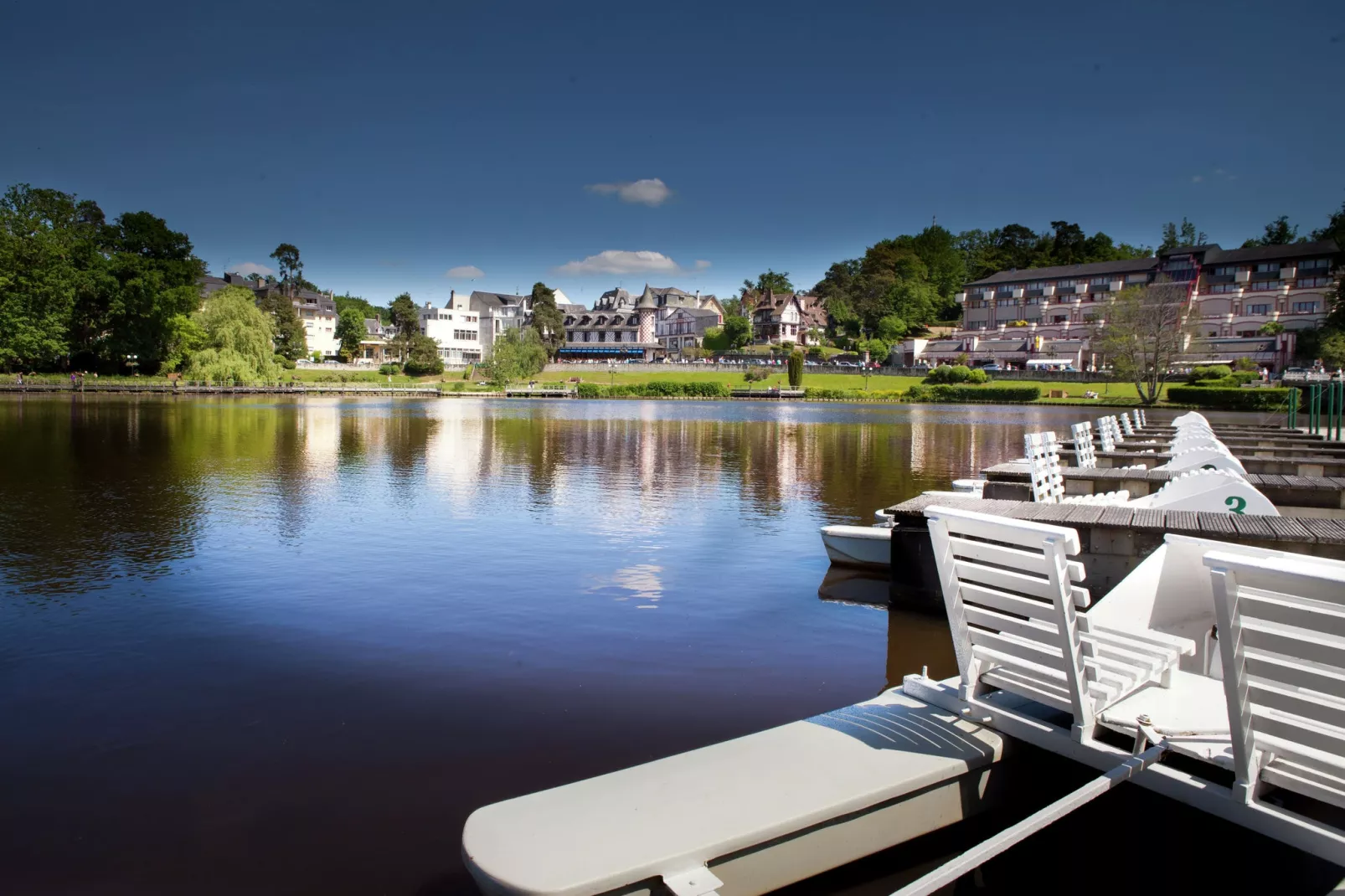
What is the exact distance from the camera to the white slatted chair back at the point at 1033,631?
4094 mm

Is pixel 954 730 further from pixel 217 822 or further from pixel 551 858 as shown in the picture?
pixel 217 822

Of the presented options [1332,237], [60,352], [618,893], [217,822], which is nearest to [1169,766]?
[618,893]

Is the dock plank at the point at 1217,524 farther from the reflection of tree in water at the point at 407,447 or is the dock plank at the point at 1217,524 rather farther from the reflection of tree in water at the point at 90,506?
the reflection of tree in water at the point at 407,447

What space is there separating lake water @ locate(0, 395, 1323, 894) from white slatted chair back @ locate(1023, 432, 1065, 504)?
2.81 metres

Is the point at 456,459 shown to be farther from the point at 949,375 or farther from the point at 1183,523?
the point at 949,375

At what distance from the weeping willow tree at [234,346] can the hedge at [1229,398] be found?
7773 centimetres

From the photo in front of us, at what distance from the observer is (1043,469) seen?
11.2 metres

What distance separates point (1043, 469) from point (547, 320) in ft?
385

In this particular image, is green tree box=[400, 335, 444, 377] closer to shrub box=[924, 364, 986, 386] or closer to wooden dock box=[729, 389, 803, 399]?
wooden dock box=[729, 389, 803, 399]

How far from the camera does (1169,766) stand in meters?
4.18

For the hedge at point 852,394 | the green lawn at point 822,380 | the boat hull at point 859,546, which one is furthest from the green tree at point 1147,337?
the boat hull at point 859,546

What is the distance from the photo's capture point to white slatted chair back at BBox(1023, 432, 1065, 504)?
10896mm

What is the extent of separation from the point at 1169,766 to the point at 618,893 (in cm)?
279

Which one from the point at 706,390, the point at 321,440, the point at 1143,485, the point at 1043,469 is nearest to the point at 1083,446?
the point at 1143,485
